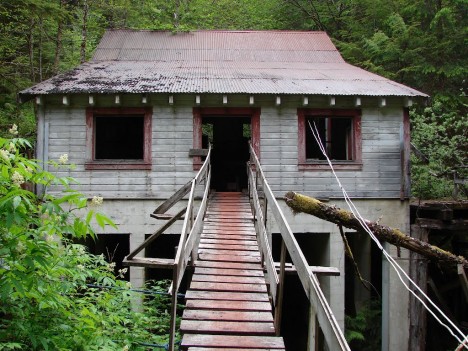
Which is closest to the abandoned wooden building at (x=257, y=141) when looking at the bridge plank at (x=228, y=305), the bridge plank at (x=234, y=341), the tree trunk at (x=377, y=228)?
the tree trunk at (x=377, y=228)

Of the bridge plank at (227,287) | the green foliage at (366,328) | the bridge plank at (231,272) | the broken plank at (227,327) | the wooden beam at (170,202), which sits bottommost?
the green foliage at (366,328)

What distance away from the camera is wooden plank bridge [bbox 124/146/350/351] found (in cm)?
327

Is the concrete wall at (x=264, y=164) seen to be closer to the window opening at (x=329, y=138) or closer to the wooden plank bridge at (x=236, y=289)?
the window opening at (x=329, y=138)

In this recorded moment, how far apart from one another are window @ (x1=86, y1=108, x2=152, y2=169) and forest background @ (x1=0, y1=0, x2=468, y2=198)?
116 inches

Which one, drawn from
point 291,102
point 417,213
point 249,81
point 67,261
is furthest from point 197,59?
point 67,261

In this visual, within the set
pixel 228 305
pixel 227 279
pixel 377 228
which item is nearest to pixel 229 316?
pixel 228 305

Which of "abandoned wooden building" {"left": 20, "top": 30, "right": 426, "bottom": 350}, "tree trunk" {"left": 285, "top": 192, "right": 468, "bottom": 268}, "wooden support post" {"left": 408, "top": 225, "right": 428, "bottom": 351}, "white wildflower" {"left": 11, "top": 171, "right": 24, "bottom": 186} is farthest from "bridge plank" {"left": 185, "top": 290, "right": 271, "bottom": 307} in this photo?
"wooden support post" {"left": 408, "top": 225, "right": 428, "bottom": 351}

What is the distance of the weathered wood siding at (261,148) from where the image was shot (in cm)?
1094

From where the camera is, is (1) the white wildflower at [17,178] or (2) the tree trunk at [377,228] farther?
(2) the tree trunk at [377,228]

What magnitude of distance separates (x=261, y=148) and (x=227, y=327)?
275 inches

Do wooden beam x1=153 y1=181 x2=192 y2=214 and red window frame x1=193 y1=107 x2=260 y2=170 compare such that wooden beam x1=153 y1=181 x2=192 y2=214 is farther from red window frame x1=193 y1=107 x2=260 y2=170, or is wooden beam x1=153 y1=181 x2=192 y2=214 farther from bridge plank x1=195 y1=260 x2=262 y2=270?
red window frame x1=193 y1=107 x2=260 y2=170

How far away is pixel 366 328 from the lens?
1143cm

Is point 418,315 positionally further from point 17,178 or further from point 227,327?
point 17,178

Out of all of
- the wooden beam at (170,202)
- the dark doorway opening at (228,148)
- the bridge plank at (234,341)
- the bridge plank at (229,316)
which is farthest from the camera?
the dark doorway opening at (228,148)
